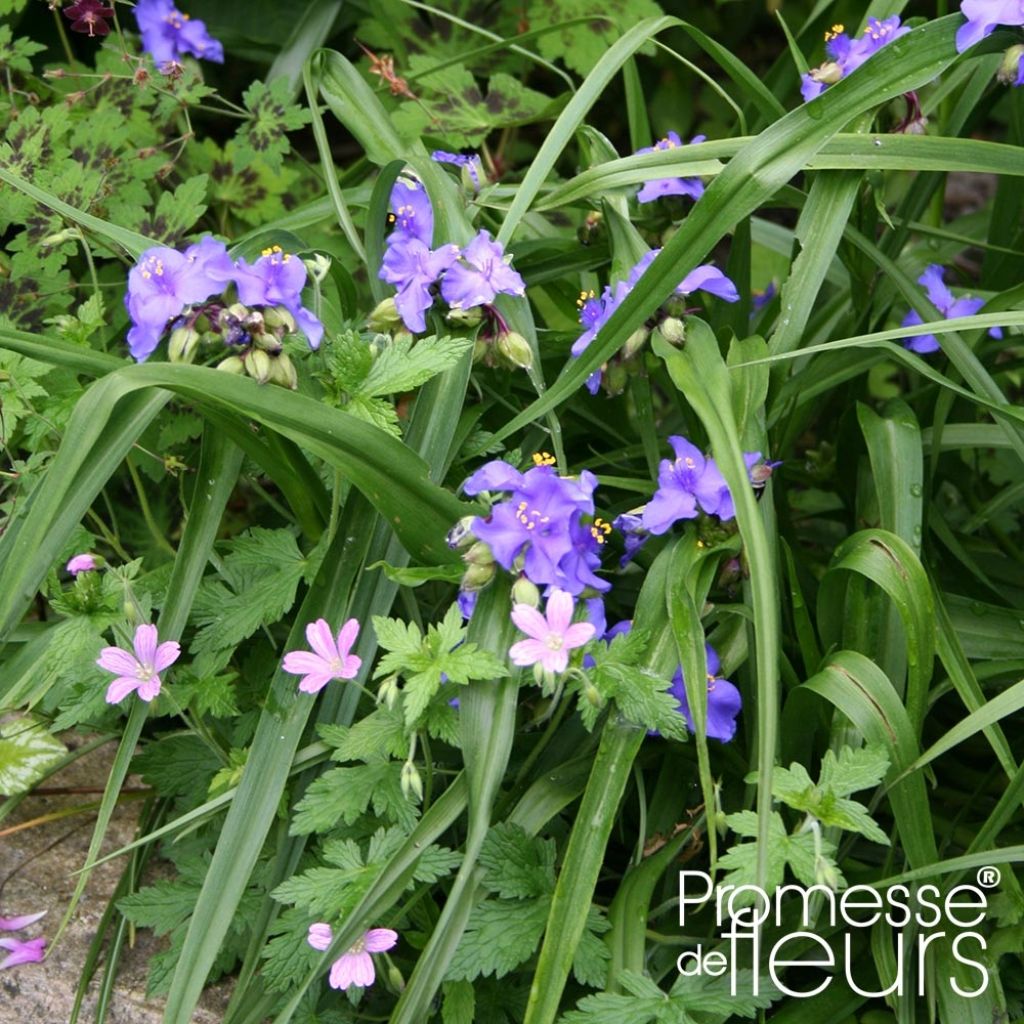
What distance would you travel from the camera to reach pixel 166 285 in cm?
112

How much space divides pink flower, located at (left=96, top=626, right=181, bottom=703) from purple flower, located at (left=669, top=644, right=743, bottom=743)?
0.48 m

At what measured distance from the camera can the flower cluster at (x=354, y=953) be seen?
1029 mm

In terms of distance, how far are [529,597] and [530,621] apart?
4cm

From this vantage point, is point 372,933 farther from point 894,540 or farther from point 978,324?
point 978,324

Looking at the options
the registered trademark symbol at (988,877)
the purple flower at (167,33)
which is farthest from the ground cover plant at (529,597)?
the purple flower at (167,33)

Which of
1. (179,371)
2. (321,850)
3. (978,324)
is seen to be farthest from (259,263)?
(978,324)

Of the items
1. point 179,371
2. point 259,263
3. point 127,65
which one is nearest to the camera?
point 179,371

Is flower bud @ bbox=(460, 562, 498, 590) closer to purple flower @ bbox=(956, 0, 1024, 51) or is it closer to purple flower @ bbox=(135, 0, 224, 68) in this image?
purple flower @ bbox=(956, 0, 1024, 51)

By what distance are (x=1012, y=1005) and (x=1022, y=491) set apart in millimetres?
584

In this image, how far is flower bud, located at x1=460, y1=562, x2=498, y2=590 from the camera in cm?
106

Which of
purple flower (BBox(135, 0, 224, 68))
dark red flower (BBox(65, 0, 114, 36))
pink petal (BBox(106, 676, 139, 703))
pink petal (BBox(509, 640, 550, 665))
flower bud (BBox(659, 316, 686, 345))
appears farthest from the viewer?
purple flower (BBox(135, 0, 224, 68))

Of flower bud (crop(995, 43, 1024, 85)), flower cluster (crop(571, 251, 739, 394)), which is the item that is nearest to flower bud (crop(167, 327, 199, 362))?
flower cluster (crop(571, 251, 739, 394))

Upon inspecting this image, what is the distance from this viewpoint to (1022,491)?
1.45 metres

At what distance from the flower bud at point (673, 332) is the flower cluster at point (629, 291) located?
28 mm
